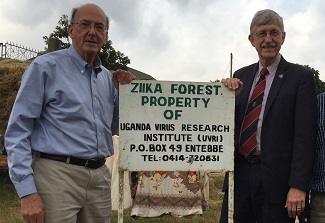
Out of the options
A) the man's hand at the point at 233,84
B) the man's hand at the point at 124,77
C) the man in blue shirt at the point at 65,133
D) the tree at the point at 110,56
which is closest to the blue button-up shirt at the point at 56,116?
the man in blue shirt at the point at 65,133

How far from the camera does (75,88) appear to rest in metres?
2.70

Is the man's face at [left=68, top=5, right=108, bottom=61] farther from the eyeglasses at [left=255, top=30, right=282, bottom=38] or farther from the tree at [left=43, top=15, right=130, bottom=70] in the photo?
the tree at [left=43, top=15, right=130, bottom=70]

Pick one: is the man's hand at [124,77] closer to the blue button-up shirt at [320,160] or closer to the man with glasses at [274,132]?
the man with glasses at [274,132]

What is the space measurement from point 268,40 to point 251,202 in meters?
1.23

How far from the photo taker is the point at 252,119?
122 inches

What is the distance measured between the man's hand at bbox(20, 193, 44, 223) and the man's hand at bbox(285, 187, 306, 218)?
168 cm

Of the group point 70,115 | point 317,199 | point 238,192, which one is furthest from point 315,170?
point 70,115

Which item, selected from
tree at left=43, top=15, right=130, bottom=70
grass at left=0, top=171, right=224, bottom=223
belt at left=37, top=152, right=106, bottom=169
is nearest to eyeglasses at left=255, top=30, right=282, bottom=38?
belt at left=37, top=152, right=106, bottom=169

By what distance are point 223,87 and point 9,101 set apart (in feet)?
21.4

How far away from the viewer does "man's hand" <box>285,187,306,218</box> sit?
2854 millimetres

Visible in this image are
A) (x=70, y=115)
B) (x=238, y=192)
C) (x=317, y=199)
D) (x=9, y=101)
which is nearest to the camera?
(x=70, y=115)

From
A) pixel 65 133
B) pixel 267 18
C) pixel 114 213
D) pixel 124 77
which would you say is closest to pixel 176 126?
pixel 124 77

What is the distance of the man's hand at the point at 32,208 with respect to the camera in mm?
2479

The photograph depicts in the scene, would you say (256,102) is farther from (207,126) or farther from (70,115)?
(70,115)
